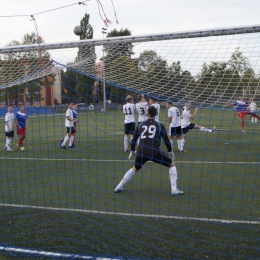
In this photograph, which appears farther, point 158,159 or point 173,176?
point 173,176

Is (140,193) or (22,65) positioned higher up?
(22,65)

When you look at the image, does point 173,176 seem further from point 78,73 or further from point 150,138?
point 78,73

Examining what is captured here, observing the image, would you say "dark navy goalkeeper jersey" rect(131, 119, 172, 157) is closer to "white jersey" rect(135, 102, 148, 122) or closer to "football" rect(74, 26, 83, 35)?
"white jersey" rect(135, 102, 148, 122)

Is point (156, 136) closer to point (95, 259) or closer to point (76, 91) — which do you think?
point (76, 91)

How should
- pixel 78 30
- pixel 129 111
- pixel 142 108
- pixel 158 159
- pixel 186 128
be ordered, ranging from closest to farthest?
pixel 78 30 → pixel 158 159 → pixel 142 108 → pixel 129 111 → pixel 186 128

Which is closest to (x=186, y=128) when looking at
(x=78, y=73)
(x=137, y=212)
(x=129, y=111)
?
(x=129, y=111)

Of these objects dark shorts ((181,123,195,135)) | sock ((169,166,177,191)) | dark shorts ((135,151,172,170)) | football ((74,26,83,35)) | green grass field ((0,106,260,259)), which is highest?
football ((74,26,83,35))

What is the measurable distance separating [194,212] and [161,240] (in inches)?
48.9

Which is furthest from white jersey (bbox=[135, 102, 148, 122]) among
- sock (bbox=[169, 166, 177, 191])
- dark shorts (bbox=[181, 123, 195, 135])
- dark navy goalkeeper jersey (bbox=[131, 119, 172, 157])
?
dark shorts (bbox=[181, 123, 195, 135])

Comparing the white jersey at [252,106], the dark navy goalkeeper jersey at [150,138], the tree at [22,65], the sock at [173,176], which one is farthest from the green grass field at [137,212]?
the tree at [22,65]

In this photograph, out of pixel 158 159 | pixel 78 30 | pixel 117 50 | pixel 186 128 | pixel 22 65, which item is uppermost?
pixel 78 30

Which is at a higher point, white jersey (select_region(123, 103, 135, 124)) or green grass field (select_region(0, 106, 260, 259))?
white jersey (select_region(123, 103, 135, 124))

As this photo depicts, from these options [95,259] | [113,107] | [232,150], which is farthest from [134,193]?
[232,150]

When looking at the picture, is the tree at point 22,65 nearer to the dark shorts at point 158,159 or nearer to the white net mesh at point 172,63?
the white net mesh at point 172,63
